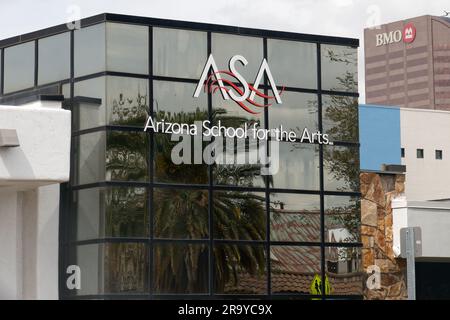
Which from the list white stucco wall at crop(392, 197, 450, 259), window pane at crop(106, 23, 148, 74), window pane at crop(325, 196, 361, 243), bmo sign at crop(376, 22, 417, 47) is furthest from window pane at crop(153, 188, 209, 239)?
bmo sign at crop(376, 22, 417, 47)

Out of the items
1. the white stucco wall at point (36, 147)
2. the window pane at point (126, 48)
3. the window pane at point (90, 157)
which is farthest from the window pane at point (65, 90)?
the white stucco wall at point (36, 147)

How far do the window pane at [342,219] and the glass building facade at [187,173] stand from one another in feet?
0.10

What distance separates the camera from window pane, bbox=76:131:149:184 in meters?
28.4

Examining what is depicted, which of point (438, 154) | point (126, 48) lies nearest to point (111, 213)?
point (126, 48)

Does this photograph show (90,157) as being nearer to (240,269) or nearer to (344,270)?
(240,269)

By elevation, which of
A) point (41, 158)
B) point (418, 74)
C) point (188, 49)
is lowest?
point (41, 158)

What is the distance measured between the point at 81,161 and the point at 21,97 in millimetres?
2218

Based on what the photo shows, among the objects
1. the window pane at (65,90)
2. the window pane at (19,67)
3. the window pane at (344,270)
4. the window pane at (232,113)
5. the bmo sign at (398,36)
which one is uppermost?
the bmo sign at (398,36)

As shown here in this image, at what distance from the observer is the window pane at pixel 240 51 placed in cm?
2992

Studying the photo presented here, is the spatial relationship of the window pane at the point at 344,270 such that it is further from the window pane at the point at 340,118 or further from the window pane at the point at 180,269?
the window pane at the point at 180,269

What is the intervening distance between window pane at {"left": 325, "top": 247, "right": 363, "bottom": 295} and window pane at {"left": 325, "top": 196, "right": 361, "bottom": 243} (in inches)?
12.0

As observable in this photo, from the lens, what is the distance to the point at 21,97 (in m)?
29.5
